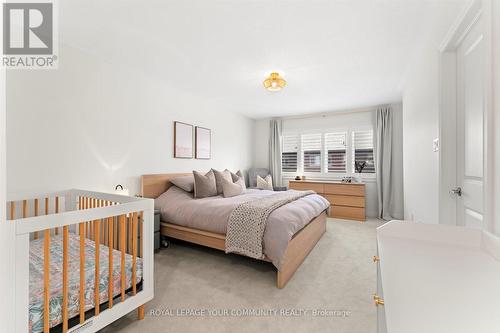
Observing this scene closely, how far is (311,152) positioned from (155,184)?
365cm

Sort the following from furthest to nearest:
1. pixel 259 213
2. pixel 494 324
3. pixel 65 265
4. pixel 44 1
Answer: pixel 259 213, pixel 44 1, pixel 65 265, pixel 494 324

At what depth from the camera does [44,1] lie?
177 centimetres

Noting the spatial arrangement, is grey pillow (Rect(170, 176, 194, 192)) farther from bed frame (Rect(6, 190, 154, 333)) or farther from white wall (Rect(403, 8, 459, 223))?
white wall (Rect(403, 8, 459, 223))

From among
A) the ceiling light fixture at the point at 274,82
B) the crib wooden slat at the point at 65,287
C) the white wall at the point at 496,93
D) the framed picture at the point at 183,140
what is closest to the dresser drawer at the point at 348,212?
the ceiling light fixture at the point at 274,82

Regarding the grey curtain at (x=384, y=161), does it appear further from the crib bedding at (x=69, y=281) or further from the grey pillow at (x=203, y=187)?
the crib bedding at (x=69, y=281)

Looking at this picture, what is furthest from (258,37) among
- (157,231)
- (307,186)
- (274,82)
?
(307,186)

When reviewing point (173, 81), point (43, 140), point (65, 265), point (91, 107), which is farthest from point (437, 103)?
point (43, 140)

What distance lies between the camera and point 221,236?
2422 mm

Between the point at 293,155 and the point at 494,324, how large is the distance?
5.22 metres

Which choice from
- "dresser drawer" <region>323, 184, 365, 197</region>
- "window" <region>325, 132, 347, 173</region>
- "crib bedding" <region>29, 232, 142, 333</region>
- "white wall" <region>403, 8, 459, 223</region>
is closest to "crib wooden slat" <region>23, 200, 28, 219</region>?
"crib bedding" <region>29, 232, 142, 333</region>

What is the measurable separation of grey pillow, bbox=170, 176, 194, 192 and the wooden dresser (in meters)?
2.73

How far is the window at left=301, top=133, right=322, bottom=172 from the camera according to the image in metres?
5.33

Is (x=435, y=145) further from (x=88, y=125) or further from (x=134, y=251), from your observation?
(x=88, y=125)

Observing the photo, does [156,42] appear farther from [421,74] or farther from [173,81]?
[421,74]
